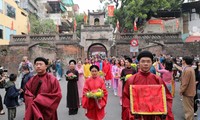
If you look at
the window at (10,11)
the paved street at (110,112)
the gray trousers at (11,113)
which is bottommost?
the paved street at (110,112)

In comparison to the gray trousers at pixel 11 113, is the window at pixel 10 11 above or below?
above

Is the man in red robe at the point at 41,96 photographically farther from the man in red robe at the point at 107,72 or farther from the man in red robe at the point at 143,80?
the man in red robe at the point at 107,72

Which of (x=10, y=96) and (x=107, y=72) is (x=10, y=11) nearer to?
(x=107, y=72)

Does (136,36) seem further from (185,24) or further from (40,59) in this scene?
(40,59)

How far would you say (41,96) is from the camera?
14.9 feet

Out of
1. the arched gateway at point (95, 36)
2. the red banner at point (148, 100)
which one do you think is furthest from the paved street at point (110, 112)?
the arched gateway at point (95, 36)

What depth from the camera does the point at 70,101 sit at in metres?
8.77

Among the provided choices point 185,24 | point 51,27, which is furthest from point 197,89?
point 51,27

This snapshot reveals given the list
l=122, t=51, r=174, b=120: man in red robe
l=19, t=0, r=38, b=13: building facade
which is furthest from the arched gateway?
l=122, t=51, r=174, b=120: man in red robe

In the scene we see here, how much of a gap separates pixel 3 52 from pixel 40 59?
26920mm

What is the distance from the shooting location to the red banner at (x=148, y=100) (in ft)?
13.3

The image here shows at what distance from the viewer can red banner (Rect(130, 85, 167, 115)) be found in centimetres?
405

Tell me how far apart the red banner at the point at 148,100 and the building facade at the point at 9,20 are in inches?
1197

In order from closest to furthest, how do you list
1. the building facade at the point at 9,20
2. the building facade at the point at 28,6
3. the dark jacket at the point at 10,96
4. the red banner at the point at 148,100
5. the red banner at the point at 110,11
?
the red banner at the point at 148,100 < the dark jacket at the point at 10,96 < the building facade at the point at 9,20 < the red banner at the point at 110,11 < the building facade at the point at 28,6
